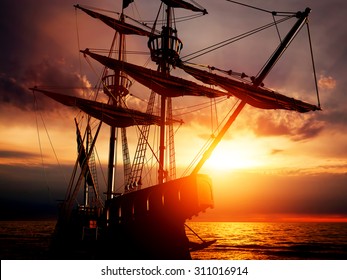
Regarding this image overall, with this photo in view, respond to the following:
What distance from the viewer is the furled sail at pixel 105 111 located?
23094 millimetres

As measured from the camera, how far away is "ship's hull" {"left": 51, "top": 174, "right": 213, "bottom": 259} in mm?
11445

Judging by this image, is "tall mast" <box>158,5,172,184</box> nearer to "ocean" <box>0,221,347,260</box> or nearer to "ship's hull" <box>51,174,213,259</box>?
"ship's hull" <box>51,174,213,259</box>

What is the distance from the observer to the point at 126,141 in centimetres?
3172

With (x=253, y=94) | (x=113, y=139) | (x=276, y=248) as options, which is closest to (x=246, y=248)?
(x=276, y=248)

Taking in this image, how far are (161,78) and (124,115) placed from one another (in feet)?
29.3

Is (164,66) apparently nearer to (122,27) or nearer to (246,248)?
(122,27)

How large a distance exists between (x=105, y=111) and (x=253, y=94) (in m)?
13.2

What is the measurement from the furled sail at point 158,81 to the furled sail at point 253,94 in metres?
1.50

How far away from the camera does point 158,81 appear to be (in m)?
17.5

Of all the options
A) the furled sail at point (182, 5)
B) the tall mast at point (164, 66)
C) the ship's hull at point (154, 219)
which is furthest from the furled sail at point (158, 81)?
the furled sail at point (182, 5)

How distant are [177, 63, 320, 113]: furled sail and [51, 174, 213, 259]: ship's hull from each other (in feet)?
19.8

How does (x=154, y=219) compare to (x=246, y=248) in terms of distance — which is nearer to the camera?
(x=154, y=219)
